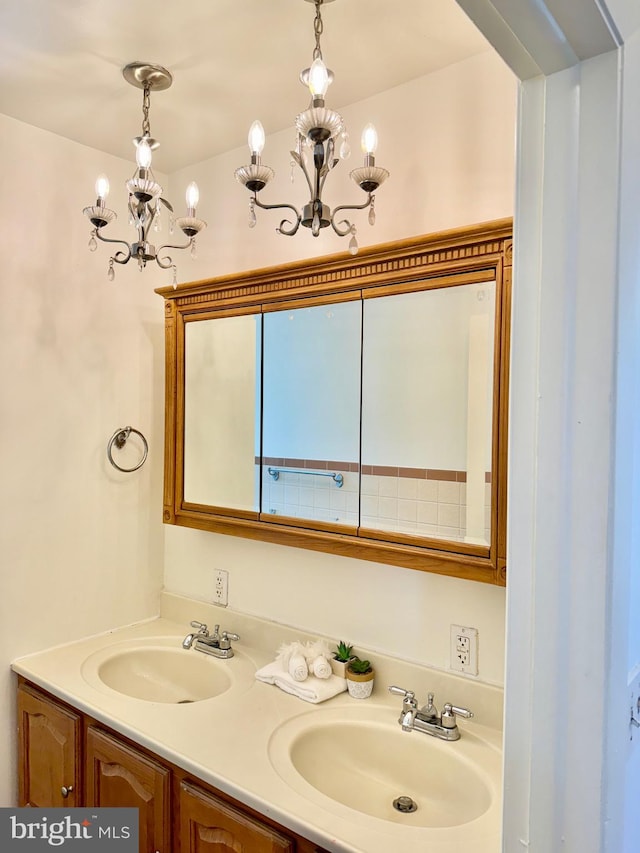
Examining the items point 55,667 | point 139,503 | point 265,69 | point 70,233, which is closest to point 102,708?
point 55,667

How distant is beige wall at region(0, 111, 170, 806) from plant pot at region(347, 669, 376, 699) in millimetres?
944

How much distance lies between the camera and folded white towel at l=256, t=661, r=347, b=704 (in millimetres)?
1532

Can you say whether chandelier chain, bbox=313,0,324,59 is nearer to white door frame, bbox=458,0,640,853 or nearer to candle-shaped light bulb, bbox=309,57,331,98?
candle-shaped light bulb, bbox=309,57,331,98

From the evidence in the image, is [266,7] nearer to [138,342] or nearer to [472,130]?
[472,130]

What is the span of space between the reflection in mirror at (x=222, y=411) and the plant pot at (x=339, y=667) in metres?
0.50

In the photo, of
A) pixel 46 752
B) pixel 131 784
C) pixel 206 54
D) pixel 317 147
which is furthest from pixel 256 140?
pixel 46 752

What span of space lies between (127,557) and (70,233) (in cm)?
114

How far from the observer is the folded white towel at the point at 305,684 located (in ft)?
5.03

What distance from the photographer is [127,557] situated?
2098mm

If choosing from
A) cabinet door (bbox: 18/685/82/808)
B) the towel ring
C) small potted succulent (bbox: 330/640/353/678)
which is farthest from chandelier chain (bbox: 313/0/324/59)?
cabinet door (bbox: 18/685/82/808)

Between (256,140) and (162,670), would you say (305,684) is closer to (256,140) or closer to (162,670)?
(162,670)

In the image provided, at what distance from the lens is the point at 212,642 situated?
1877 mm

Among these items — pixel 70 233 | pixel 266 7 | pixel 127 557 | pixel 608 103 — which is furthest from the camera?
pixel 127 557

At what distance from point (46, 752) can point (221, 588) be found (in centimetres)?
68
